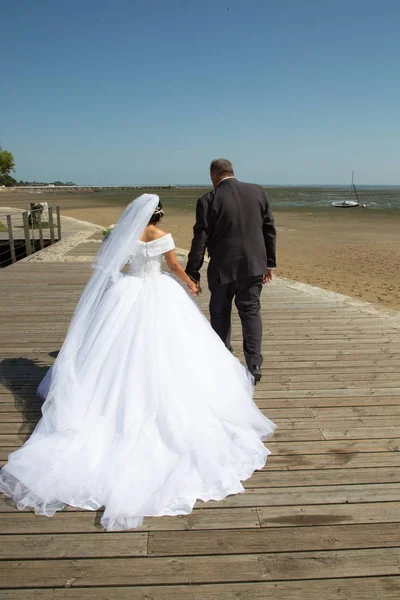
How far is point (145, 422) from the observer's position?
2.81 metres

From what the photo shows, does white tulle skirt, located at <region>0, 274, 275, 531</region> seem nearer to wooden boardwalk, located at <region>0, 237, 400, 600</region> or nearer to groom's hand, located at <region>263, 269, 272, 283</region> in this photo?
wooden boardwalk, located at <region>0, 237, 400, 600</region>

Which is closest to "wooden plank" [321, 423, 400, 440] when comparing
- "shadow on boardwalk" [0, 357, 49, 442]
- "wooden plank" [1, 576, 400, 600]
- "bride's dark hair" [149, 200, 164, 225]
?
"wooden plank" [1, 576, 400, 600]

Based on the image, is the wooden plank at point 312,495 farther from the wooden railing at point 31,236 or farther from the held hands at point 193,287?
the wooden railing at point 31,236

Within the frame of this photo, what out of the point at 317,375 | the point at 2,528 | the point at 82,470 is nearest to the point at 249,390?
the point at 317,375

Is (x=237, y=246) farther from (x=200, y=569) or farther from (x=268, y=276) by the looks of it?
(x=200, y=569)

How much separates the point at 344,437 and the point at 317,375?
109 centimetres

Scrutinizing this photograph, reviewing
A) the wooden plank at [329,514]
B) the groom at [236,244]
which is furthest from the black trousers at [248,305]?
the wooden plank at [329,514]

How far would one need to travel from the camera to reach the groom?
3801 mm

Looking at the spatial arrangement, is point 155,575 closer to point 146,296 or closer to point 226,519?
point 226,519

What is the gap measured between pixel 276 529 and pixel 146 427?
3.07 ft

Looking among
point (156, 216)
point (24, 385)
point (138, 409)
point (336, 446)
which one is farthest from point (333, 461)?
point (24, 385)

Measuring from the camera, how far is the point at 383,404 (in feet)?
12.3

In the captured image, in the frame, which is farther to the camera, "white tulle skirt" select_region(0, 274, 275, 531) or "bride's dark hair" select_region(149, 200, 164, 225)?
"bride's dark hair" select_region(149, 200, 164, 225)

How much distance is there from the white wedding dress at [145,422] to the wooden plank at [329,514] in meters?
0.30
